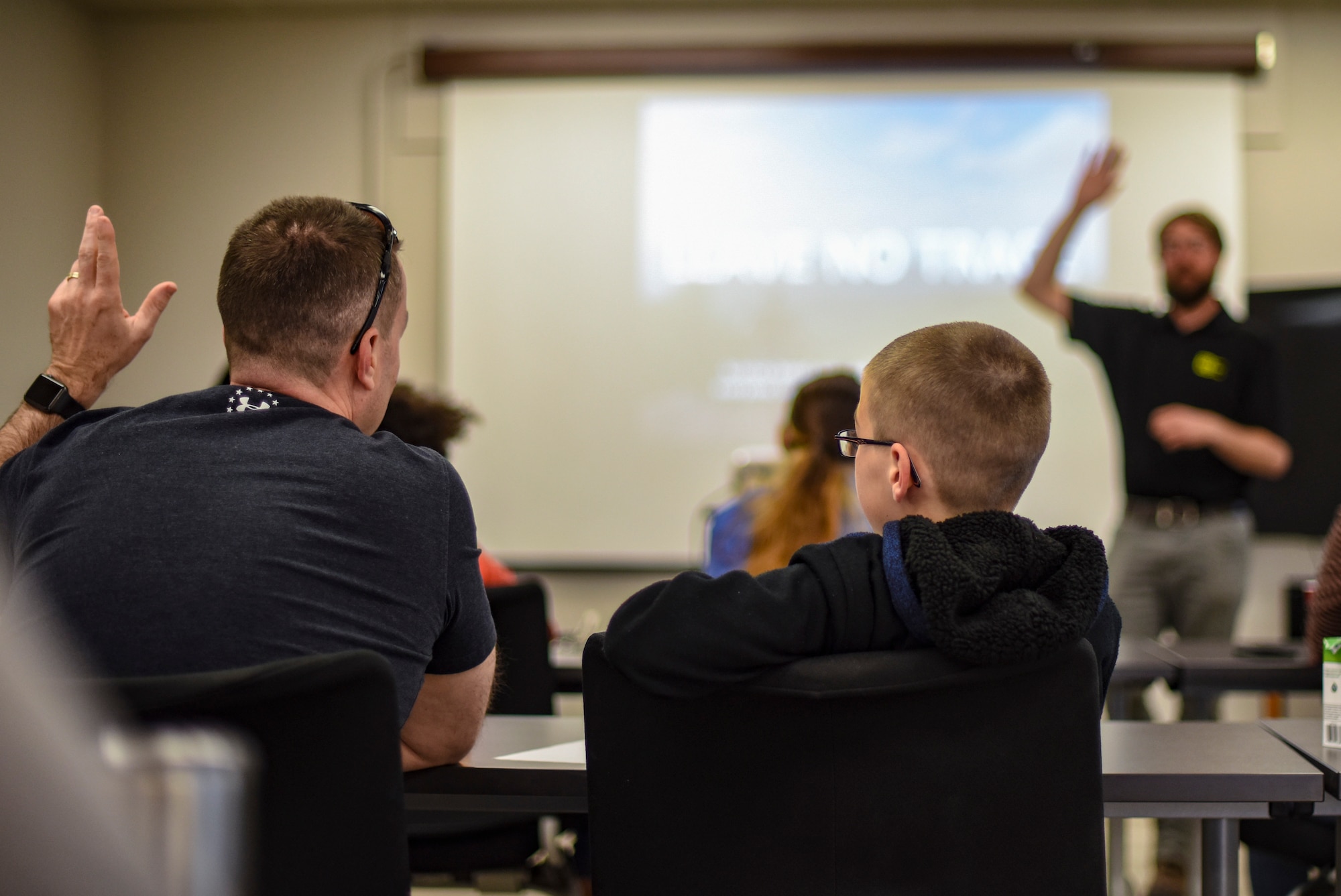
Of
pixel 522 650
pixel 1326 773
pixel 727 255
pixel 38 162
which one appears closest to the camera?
pixel 1326 773

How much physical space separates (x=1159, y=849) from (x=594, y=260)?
267cm

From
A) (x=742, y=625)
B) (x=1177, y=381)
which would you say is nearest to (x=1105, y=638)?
(x=742, y=625)

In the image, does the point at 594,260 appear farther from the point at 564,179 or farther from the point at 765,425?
the point at 765,425

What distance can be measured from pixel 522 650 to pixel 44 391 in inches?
33.7

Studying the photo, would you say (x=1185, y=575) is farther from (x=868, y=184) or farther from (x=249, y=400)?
(x=249, y=400)

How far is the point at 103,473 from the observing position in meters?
0.98

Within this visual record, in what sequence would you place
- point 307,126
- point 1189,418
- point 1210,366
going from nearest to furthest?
point 1189,418 < point 1210,366 < point 307,126

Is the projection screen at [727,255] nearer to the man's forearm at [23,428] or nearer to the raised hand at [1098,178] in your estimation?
the raised hand at [1098,178]

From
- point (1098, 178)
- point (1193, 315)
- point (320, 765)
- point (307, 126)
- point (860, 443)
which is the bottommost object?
point (320, 765)

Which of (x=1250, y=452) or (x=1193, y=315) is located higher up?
(x=1193, y=315)

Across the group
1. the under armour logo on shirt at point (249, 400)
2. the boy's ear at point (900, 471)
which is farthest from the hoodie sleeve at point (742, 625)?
the under armour logo on shirt at point (249, 400)

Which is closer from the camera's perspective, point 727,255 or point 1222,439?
point 1222,439

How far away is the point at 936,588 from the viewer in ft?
2.85

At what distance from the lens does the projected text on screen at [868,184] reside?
3965 mm
